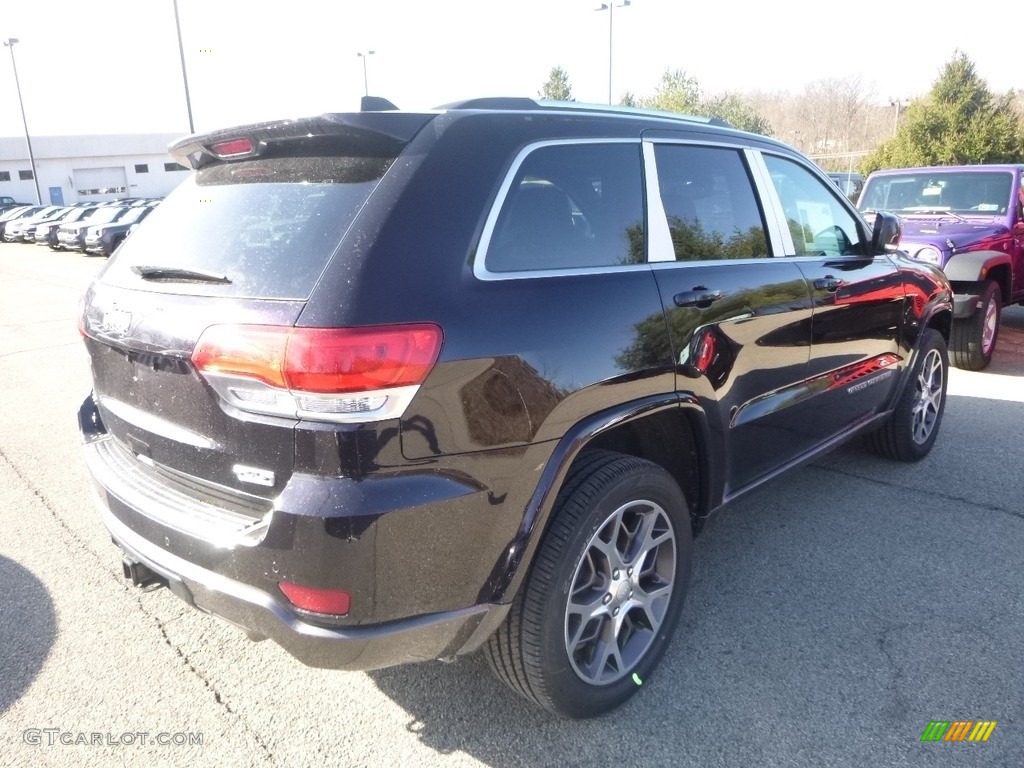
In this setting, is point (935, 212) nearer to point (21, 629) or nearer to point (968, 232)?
point (968, 232)

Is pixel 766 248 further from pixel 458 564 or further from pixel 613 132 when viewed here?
pixel 458 564

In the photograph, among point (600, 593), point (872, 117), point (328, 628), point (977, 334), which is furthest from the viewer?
point (872, 117)

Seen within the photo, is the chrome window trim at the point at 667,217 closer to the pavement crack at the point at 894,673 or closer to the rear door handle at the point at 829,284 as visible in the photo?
the rear door handle at the point at 829,284

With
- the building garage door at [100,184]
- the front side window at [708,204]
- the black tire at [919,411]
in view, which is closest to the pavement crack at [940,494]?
the black tire at [919,411]

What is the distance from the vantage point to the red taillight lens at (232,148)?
8.02ft

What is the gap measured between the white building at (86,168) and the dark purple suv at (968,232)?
58.6m

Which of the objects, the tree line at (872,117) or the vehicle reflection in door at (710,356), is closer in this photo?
the vehicle reflection in door at (710,356)

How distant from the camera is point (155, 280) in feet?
7.84

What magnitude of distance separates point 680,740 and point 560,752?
1.27ft

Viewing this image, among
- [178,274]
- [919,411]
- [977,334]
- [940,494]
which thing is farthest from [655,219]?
[977,334]

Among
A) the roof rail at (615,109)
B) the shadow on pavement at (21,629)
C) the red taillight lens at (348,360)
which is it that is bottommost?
the shadow on pavement at (21,629)

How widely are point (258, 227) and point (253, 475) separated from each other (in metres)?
0.75

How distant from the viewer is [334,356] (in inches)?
73.9

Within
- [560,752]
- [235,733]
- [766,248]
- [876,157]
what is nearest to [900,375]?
[766,248]
